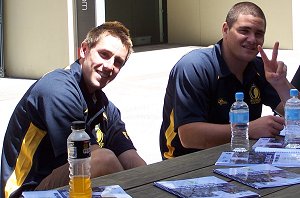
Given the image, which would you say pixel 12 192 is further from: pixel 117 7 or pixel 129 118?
pixel 117 7

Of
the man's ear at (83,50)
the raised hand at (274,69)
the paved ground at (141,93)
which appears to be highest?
the man's ear at (83,50)

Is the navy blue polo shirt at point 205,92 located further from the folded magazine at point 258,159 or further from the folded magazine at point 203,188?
the folded magazine at point 203,188

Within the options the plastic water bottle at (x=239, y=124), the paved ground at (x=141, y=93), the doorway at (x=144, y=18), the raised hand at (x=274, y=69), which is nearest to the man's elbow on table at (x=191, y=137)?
the plastic water bottle at (x=239, y=124)

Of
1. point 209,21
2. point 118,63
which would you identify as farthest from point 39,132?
point 209,21

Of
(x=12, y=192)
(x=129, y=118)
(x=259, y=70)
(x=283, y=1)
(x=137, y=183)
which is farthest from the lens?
(x=283, y=1)

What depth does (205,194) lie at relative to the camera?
9.10 ft

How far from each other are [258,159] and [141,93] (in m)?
8.13

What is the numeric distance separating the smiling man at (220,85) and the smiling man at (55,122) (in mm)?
Result: 570

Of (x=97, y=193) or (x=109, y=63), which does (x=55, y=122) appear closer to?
(x=109, y=63)

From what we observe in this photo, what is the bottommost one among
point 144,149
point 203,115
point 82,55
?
point 144,149

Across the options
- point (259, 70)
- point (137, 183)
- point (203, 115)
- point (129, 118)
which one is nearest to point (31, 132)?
point (137, 183)

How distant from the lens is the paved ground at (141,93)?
26.8 feet

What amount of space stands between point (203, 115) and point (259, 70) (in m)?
0.62

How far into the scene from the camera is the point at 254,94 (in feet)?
14.8
